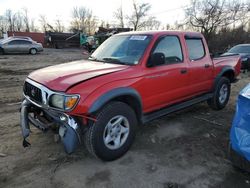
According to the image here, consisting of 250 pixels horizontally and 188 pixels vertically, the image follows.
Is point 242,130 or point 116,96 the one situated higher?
point 116,96

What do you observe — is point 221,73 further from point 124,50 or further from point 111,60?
point 111,60

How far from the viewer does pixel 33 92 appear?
11.4 ft

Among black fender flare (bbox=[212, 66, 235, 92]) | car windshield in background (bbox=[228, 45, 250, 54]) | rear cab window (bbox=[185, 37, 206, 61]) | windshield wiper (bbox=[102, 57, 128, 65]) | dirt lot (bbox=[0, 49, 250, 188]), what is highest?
rear cab window (bbox=[185, 37, 206, 61])

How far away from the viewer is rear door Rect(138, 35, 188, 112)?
379cm

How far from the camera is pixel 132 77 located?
3506mm

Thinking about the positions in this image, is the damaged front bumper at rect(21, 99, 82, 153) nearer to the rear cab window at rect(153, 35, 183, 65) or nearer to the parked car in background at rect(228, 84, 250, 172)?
the rear cab window at rect(153, 35, 183, 65)

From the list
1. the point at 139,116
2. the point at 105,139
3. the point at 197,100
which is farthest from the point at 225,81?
the point at 105,139

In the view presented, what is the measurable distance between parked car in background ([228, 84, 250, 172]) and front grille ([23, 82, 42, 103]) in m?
2.61

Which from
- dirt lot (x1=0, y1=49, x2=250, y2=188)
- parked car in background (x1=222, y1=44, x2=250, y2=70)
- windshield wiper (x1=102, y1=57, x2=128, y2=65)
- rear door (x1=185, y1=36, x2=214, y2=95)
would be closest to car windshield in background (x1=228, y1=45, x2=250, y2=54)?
parked car in background (x1=222, y1=44, x2=250, y2=70)

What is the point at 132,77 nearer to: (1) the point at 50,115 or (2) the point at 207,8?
(1) the point at 50,115

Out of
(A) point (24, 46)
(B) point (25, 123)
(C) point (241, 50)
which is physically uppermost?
(A) point (24, 46)

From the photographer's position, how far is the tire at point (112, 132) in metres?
3.14

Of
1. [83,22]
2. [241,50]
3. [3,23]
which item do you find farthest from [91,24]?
[241,50]

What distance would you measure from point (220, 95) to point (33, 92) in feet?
14.4
